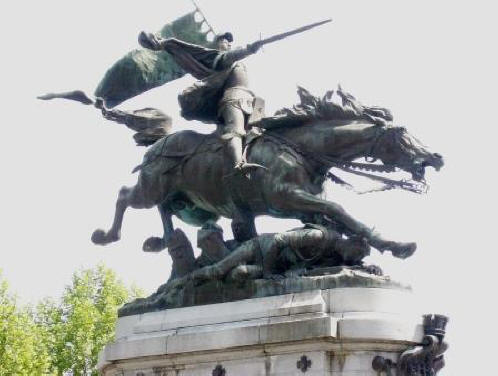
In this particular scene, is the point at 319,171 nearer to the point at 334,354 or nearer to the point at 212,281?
the point at 212,281

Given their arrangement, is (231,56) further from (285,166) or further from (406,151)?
(406,151)

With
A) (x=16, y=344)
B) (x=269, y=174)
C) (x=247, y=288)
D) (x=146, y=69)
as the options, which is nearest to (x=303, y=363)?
(x=247, y=288)

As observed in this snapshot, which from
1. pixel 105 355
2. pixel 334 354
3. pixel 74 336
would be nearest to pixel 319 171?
pixel 334 354

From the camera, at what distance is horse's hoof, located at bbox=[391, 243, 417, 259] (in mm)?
10328

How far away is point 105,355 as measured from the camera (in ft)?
36.8

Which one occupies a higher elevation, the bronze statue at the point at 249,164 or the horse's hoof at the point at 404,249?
the bronze statue at the point at 249,164

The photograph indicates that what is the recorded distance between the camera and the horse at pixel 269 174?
10.9 meters

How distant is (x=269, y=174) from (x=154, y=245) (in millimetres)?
2292

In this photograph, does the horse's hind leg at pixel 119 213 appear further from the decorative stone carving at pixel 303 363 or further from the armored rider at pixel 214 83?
the decorative stone carving at pixel 303 363

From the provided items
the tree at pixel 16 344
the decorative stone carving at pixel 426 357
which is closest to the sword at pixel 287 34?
the decorative stone carving at pixel 426 357

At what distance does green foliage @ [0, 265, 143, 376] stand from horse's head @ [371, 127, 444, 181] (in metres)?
14.2

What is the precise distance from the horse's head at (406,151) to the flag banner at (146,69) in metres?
3.69

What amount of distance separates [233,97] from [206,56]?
0.93 metres

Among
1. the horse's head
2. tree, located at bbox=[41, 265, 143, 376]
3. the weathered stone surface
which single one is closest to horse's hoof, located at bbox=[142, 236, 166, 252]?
the weathered stone surface
